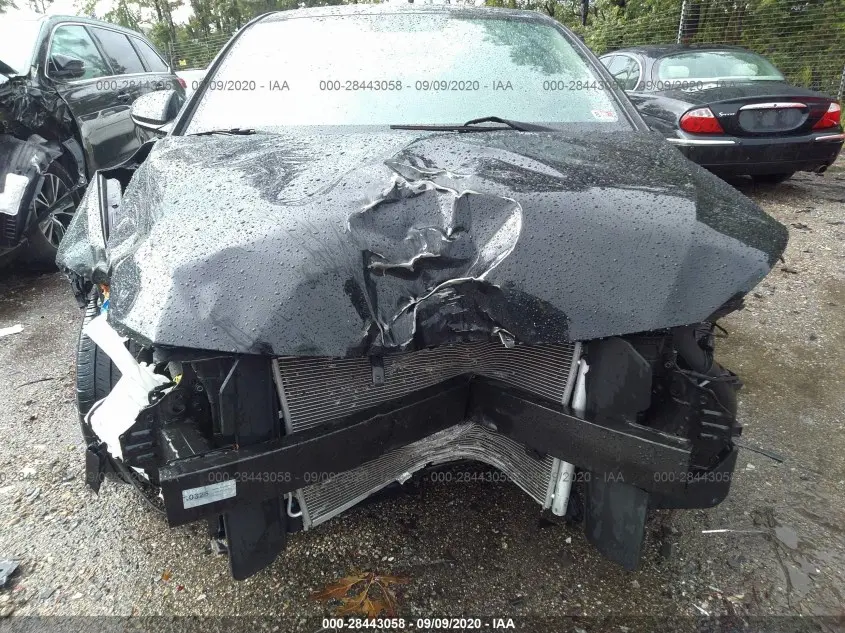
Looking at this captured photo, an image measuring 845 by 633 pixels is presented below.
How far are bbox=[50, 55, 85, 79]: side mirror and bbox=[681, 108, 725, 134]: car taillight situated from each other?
17.0 feet

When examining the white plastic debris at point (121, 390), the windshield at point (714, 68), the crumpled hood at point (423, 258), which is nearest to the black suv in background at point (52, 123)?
the white plastic debris at point (121, 390)

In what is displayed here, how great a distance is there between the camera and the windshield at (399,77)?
2.35m

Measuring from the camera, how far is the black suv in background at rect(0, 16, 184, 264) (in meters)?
3.95

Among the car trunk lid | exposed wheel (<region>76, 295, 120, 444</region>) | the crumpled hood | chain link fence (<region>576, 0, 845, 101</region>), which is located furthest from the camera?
chain link fence (<region>576, 0, 845, 101</region>)

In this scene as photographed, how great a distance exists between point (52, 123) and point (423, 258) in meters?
4.20

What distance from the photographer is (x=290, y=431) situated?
1.57m

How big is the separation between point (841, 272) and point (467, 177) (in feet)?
13.7

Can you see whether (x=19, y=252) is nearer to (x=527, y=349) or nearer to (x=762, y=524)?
(x=527, y=349)

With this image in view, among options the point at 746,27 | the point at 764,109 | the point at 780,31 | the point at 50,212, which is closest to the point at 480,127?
the point at 50,212

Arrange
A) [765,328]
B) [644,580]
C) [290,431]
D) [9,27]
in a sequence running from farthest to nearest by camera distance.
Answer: [9,27]
[765,328]
[644,580]
[290,431]

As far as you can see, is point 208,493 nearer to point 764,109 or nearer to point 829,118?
point 764,109

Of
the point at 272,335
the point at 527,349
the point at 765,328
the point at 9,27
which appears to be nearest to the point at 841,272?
the point at 765,328

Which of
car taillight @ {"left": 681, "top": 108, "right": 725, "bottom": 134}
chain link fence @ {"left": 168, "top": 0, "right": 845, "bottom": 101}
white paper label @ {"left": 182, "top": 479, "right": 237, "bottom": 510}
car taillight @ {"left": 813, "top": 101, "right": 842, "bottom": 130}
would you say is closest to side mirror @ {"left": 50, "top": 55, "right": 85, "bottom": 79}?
white paper label @ {"left": 182, "top": 479, "right": 237, "bottom": 510}

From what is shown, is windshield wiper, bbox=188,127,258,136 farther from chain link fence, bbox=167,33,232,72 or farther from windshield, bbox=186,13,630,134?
chain link fence, bbox=167,33,232,72
